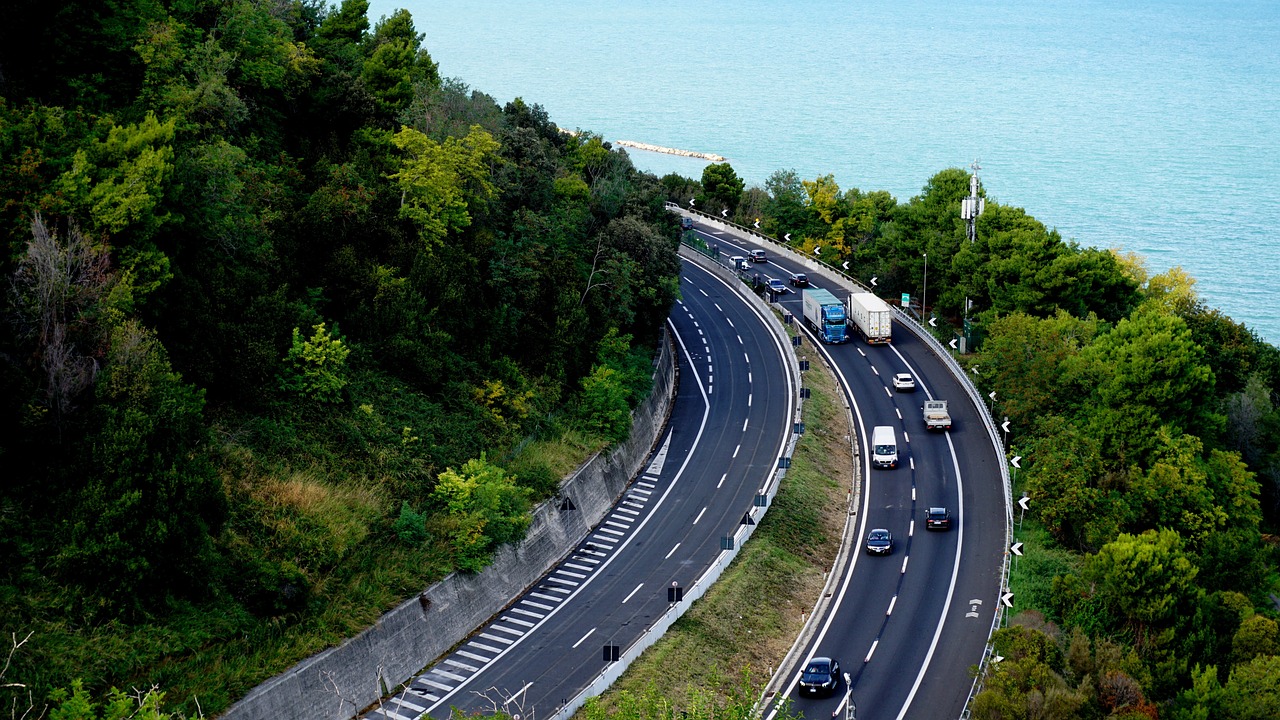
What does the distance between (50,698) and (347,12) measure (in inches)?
2530

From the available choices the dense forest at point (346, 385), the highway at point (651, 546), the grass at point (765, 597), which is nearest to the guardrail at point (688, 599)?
the grass at point (765, 597)

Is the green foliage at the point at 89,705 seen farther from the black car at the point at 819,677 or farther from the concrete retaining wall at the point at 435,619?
the black car at the point at 819,677

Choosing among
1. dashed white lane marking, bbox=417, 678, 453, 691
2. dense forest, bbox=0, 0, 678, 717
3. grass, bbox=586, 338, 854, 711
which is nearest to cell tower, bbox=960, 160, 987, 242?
dense forest, bbox=0, 0, 678, 717

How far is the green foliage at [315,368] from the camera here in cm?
5456

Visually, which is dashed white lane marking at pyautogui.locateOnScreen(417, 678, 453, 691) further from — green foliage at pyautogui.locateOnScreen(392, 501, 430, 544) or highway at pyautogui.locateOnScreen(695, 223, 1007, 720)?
highway at pyautogui.locateOnScreen(695, 223, 1007, 720)

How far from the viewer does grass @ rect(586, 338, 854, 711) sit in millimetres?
49531

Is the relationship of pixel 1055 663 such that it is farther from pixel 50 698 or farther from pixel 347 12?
pixel 347 12

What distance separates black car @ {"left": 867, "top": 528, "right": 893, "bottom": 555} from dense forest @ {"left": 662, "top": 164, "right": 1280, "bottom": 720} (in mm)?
6028

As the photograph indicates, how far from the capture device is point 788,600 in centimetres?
5659

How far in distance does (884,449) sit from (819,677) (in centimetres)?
2380

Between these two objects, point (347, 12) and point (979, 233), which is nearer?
point (347, 12)

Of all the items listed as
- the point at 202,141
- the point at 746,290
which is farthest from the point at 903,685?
the point at 746,290

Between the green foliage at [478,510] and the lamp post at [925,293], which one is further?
the lamp post at [925,293]

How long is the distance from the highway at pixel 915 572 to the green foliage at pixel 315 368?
76.5 feet
